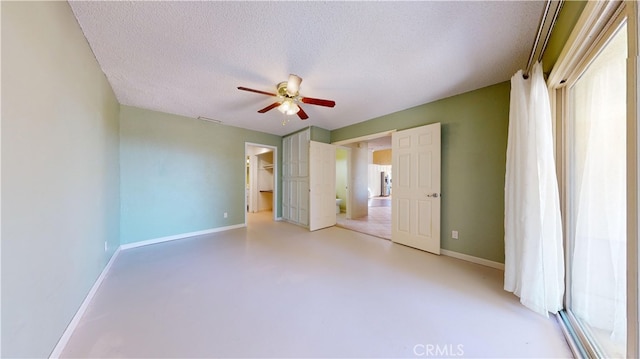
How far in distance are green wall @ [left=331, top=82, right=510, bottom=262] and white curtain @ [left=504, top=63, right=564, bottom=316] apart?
30.8 inches

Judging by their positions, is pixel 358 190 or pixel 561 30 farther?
pixel 358 190

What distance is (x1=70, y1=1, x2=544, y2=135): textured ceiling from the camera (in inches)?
57.2

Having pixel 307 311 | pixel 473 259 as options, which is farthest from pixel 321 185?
pixel 307 311

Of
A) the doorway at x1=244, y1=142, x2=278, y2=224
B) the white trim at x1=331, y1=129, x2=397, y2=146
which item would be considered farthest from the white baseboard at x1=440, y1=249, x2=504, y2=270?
the doorway at x1=244, y1=142, x2=278, y2=224

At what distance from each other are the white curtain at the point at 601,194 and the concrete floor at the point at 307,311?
1.14ft

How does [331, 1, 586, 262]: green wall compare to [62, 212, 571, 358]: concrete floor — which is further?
[331, 1, 586, 262]: green wall

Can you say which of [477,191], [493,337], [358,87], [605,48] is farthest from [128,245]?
[605,48]

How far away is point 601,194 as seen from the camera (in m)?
1.30

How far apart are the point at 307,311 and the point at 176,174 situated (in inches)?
134

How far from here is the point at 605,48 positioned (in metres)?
1.19

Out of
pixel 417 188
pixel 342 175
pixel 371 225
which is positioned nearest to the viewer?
pixel 417 188

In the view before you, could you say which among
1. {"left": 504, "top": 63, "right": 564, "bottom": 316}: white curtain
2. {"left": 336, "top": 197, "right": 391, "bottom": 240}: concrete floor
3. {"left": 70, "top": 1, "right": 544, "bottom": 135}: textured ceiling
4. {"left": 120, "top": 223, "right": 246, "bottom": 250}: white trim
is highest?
{"left": 70, "top": 1, "right": 544, "bottom": 135}: textured ceiling

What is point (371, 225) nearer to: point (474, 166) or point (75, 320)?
point (474, 166)

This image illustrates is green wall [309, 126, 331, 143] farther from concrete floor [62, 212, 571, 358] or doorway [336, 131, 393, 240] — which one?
concrete floor [62, 212, 571, 358]
